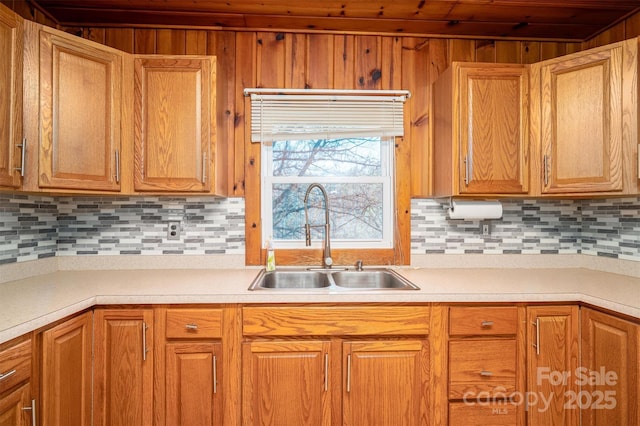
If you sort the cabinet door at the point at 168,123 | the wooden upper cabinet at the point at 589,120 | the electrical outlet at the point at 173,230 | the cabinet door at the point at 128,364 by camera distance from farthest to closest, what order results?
the electrical outlet at the point at 173,230, the cabinet door at the point at 168,123, the wooden upper cabinet at the point at 589,120, the cabinet door at the point at 128,364

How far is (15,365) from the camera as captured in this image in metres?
1.18

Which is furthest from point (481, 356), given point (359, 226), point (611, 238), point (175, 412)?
point (175, 412)

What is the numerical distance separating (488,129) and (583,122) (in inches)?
17.2

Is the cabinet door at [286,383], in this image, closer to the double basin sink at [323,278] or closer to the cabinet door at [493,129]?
the double basin sink at [323,278]

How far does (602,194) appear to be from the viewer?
1.82 meters

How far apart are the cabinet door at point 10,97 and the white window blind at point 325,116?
107 cm

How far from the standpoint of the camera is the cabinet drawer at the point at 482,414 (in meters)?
1.63

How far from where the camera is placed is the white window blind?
218 cm

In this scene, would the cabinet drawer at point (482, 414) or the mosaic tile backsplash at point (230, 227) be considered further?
the mosaic tile backsplash at point (230, 227)

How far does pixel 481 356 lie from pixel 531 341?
0.23m

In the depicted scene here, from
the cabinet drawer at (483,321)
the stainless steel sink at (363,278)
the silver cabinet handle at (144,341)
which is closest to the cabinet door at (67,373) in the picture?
the silver cabinet handle at (144,341)

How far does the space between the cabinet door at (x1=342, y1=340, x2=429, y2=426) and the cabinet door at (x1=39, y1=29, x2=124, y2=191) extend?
1.44m

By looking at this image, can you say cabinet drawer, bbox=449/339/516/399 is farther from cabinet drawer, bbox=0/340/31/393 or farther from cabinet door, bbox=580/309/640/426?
cabinet drawer, bbox=0/340/31/393

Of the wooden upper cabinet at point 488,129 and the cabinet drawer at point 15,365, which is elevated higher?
the wooden upper cabinet at point 488,129
